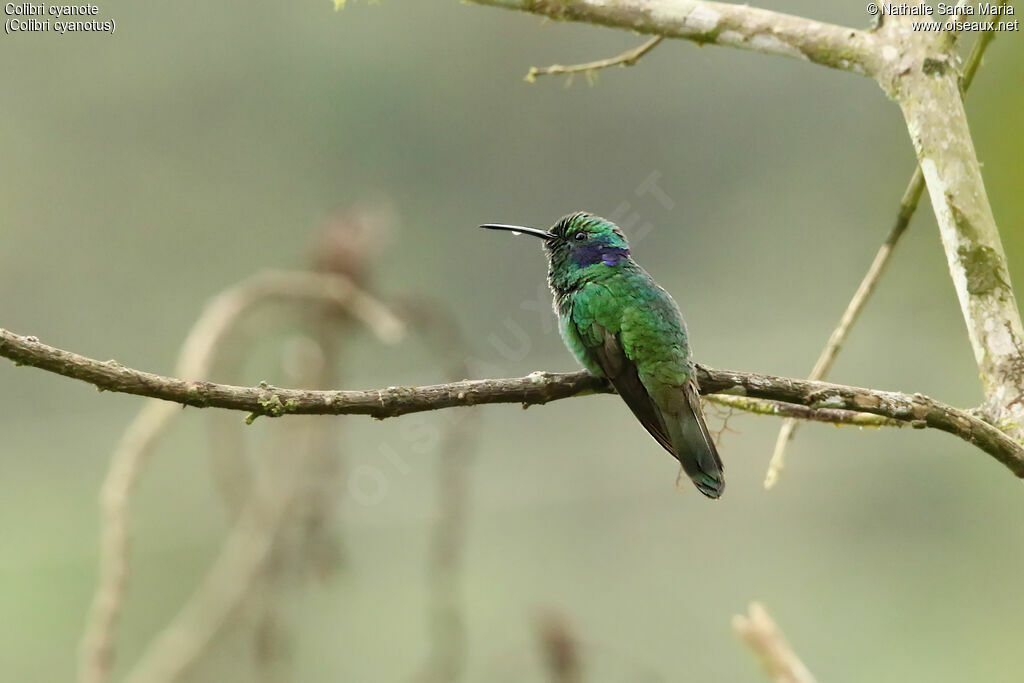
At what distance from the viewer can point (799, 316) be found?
17.9 m

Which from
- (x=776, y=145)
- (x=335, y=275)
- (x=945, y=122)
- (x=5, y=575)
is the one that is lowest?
(x=5, y=575)

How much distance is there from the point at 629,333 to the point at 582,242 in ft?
1.90

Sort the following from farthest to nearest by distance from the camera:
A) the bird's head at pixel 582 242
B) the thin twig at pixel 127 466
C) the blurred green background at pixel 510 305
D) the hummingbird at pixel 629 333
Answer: the blurred green background at pixel 510 305 → the bird's head at pixel 582 242 → the thin twig at pixel 127 466 → the hummingbird at pixel 629 333

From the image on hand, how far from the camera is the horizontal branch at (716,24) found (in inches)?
114

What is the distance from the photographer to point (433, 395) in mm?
2275

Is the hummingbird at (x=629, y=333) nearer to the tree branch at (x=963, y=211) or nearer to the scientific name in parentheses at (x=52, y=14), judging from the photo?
the tree branch at (x=963, y=211)

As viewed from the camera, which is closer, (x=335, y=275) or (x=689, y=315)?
(x=335, y=275)

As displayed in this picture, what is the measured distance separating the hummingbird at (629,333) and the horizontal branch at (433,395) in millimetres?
397

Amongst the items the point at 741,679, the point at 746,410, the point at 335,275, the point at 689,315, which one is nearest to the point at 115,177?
the point at 689,315

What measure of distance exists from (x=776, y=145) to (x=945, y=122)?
16478mm

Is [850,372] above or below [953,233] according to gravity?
below

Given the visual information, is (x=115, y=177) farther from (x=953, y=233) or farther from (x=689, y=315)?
(x=953, y=233)

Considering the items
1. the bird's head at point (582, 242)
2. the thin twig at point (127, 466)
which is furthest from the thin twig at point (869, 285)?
the thin twig at point (127, 466)

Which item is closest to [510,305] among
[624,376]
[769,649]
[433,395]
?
[624,376]
